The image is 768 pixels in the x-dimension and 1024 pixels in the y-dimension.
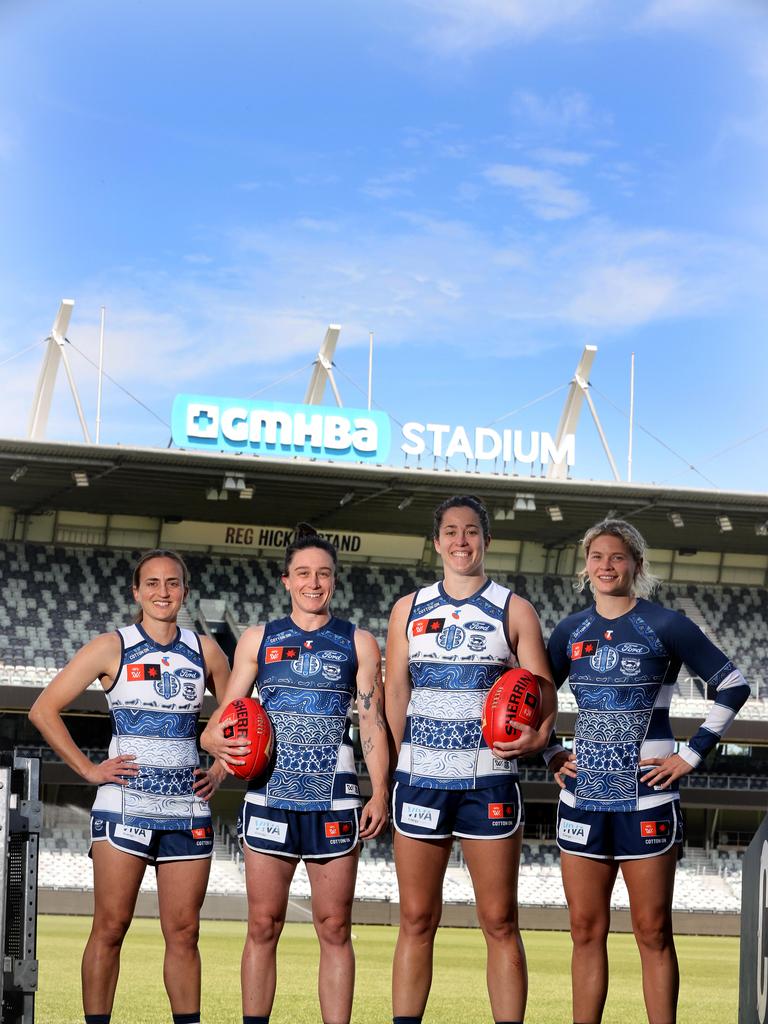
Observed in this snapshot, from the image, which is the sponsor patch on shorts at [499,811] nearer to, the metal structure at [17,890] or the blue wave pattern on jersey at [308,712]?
the blue wave pattern on jersey at [308,712]

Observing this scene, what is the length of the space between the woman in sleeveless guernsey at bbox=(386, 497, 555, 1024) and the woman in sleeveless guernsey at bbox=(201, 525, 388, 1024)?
148 millimetres

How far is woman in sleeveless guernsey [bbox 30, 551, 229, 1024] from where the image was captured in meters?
5.83

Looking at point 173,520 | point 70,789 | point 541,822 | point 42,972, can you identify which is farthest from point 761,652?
point 42,972

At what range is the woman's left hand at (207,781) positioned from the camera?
19.8 ft

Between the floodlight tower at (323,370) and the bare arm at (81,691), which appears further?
the floodlight tower at (323,370)

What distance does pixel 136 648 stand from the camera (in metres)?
6.16

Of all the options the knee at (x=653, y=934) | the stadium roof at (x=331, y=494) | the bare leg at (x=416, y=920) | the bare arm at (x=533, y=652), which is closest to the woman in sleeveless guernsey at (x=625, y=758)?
the knee at (x=653, y=934)

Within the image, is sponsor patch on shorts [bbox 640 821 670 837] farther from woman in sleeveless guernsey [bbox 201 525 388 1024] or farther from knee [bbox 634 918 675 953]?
woman in sleeveless guernsey [bbox 201 525 388 1024]

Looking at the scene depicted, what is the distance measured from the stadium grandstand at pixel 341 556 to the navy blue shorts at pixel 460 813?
21.7 metres

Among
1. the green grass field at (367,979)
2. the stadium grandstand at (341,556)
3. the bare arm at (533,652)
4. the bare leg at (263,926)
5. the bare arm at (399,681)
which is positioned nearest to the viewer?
the bare leg at (263,926)

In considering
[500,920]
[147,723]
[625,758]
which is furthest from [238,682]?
[625,758]

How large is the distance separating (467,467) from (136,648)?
26890 mm

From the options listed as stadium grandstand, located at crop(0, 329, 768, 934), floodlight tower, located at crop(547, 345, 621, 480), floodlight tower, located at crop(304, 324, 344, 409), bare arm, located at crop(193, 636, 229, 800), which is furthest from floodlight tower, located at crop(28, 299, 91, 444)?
bare arm, located at crop(193, 636, 229, 800)

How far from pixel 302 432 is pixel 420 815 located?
26.8 metres
